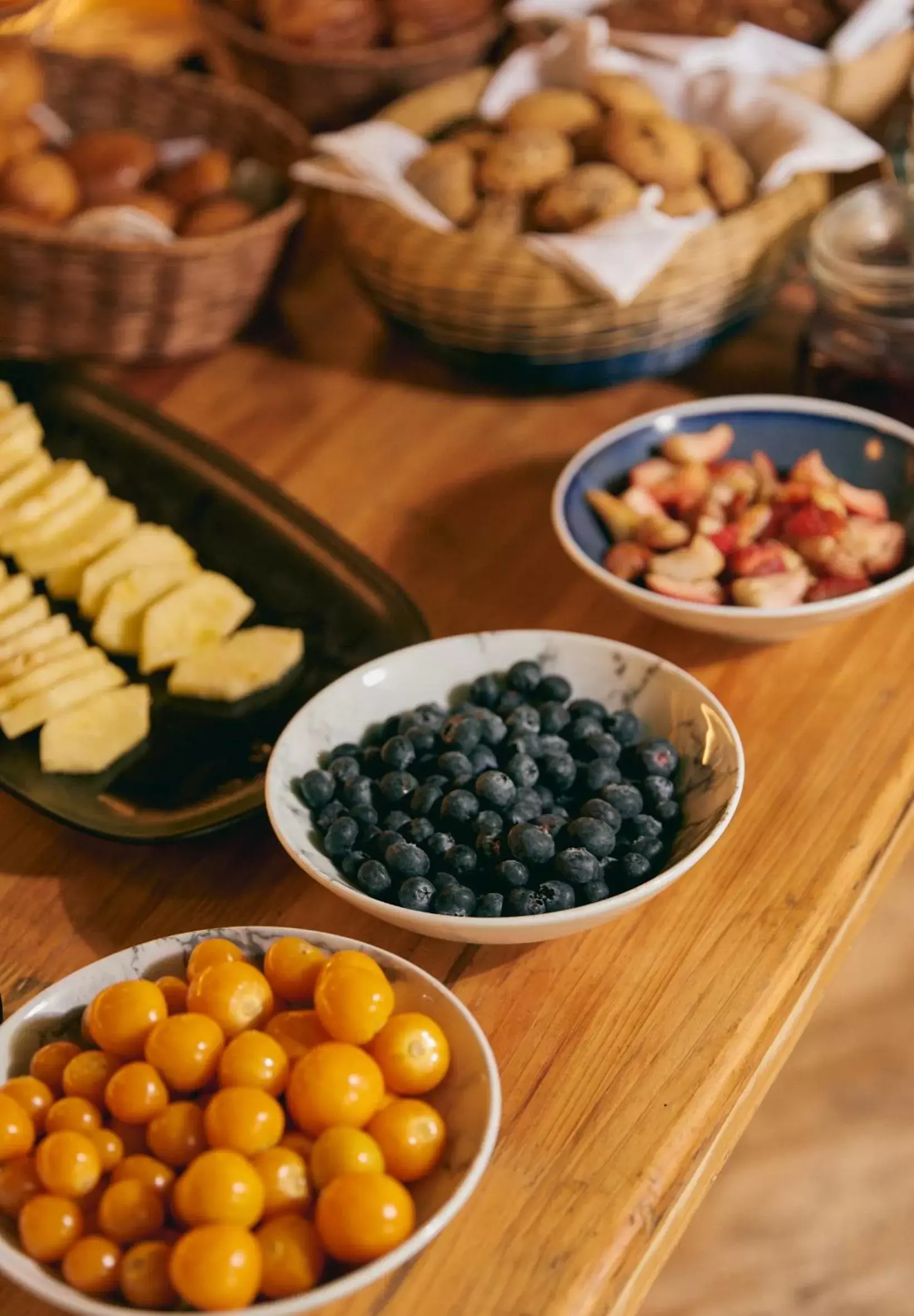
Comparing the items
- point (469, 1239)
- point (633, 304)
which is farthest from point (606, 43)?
point (469, 1239)

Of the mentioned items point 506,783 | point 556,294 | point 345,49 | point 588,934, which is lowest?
point 588,934

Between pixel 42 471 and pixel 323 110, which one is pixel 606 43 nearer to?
pixel 323 110

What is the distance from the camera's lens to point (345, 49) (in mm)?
1458

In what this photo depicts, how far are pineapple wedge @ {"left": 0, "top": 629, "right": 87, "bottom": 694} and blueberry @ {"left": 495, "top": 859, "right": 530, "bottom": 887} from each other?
43 centimetres

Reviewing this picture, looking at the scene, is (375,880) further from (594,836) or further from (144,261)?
(144,261)

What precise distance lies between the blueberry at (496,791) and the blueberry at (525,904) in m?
0.07

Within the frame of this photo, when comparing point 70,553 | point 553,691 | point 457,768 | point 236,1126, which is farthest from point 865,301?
point 236,1126

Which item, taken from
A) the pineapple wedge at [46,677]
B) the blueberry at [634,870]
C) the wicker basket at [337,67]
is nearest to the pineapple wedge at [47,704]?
the pineapple wedge at [46,677]

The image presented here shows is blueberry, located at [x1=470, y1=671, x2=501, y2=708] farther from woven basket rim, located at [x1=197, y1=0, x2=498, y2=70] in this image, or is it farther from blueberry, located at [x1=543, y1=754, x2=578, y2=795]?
woven basket rim, located at [x1=197, y1=0, x2=498, y2=70]

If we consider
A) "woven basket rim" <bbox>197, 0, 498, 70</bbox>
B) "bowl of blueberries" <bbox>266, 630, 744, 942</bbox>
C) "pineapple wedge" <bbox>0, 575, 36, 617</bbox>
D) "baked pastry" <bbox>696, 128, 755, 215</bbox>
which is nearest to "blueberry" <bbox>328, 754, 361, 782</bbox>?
"bowl of blueberries" <bbox>266, 630, 744, 942</bbox>

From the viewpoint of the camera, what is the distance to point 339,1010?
633 millimetres

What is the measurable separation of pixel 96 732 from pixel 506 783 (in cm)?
33

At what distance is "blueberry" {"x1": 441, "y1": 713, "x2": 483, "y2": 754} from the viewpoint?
31.6 inches

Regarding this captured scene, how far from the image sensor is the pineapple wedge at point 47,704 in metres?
0.90
